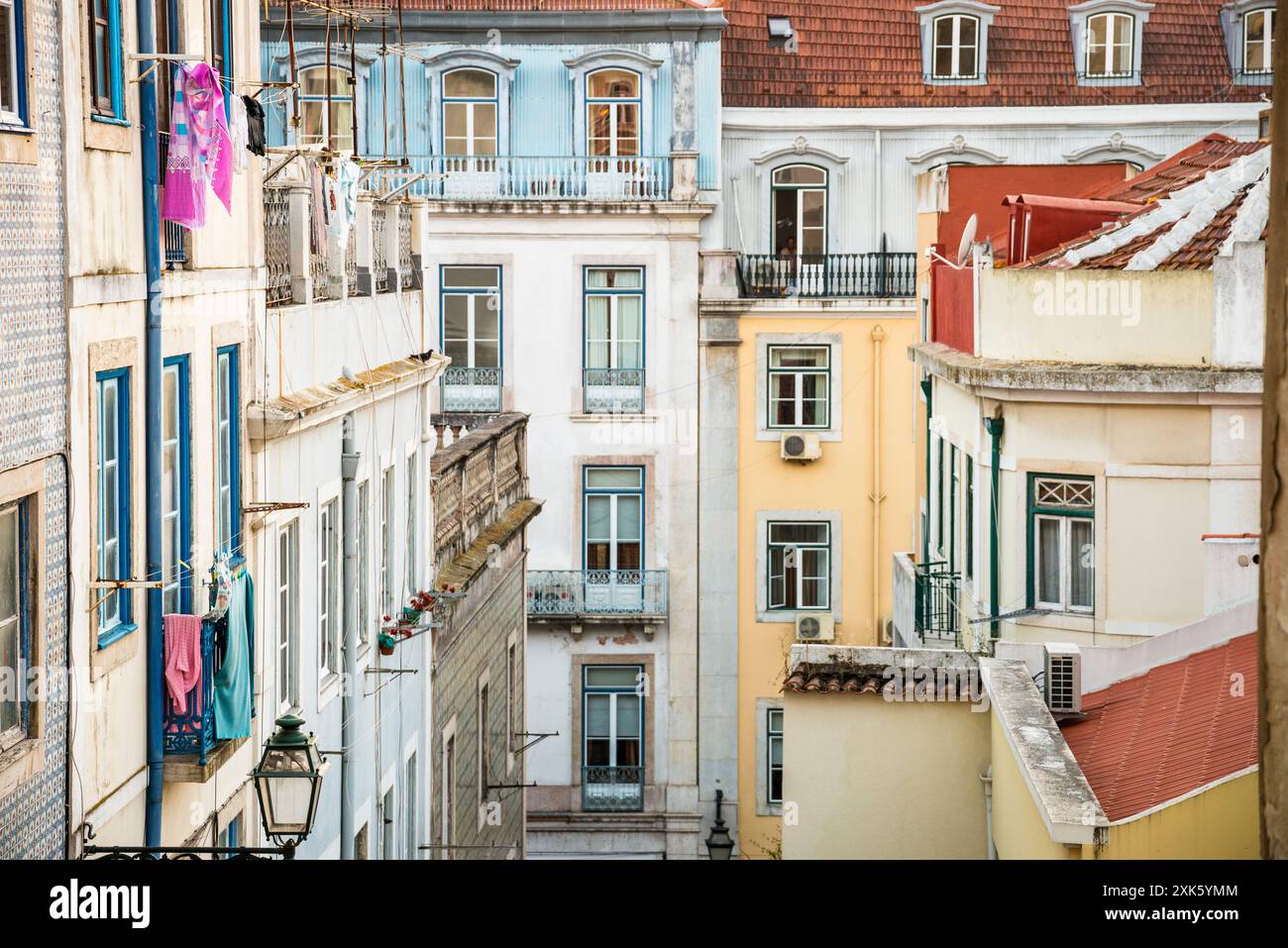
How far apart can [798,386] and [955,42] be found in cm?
716

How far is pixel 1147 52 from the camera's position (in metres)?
41.2

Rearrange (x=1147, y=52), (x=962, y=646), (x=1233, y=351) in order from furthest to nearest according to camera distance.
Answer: (x=1147, y=52) → (x=962, y=646) → (x=1233, y=351)

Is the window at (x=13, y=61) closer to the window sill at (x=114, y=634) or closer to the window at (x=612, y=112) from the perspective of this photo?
the window sill at (x=114, y=634)

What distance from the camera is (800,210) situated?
4131 centimetres

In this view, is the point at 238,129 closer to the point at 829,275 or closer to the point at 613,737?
the point at 613,737

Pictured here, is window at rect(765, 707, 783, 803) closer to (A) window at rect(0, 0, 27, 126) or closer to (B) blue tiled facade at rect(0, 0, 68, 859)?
(B) blue tiled facade at rect(0, 0, 68, 859)

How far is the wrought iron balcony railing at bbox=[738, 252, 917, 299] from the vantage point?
40.3 meters

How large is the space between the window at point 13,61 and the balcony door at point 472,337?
28222 millimetres

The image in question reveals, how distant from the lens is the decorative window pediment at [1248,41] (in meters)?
41.0

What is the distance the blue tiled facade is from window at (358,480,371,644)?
7739 mm

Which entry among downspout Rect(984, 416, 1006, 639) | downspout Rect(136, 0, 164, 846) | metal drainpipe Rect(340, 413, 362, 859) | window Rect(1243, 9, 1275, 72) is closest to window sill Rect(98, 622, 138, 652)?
downspout Rect(136, 0, 164, 846)
